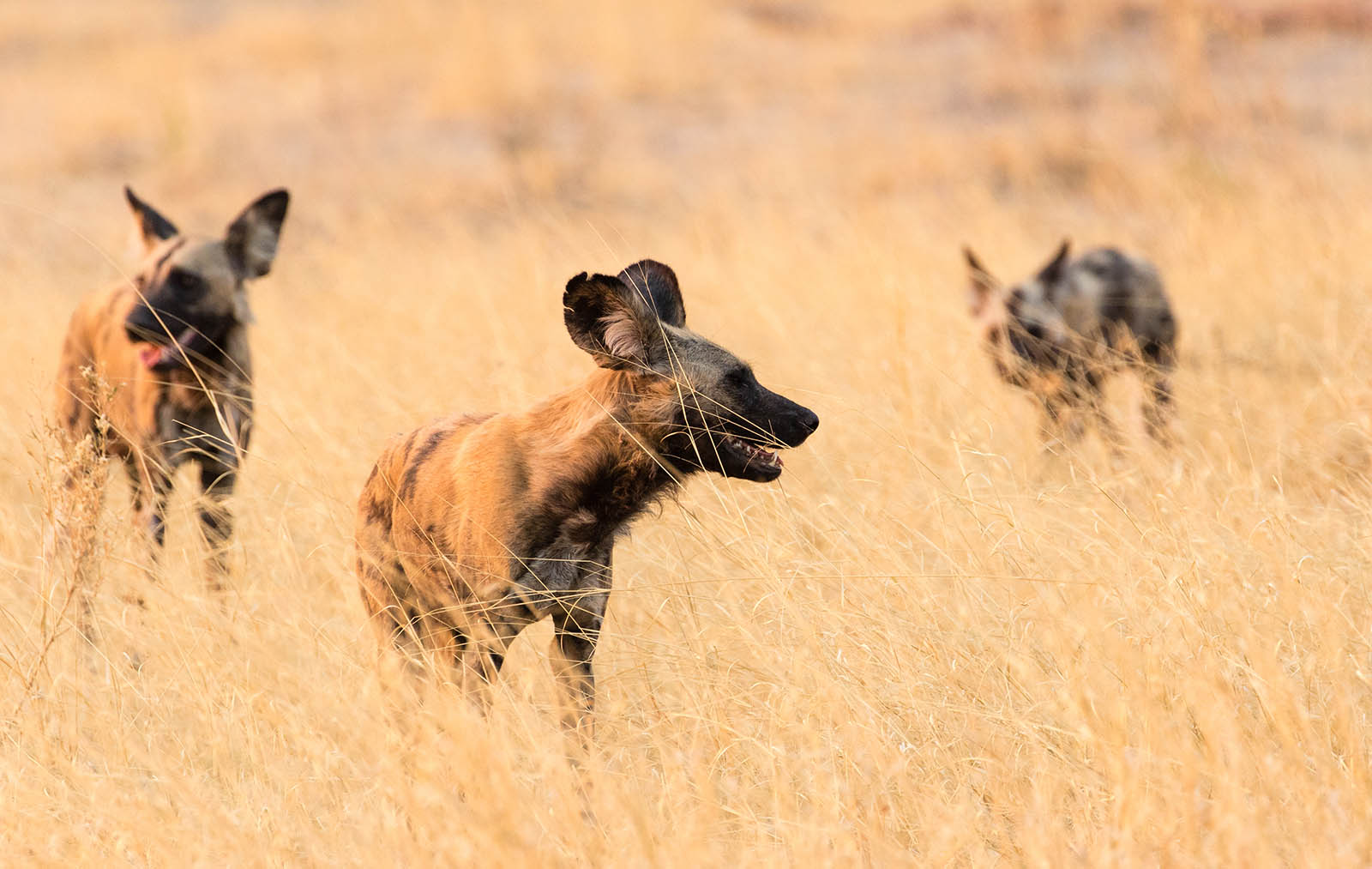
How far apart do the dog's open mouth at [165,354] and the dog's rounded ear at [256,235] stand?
1.38ft

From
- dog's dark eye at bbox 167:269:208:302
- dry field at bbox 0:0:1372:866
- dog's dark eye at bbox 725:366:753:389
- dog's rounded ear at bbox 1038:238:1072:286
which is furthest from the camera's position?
dog's rounded ear at bbox 1038:238:1072:286

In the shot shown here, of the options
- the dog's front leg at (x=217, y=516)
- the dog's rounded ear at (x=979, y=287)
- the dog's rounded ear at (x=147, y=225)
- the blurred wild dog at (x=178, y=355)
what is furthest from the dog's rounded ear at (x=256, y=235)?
the dog's rounded ear at (x=979, y=287)

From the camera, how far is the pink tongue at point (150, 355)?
4547 mm

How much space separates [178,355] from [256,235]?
73 cm

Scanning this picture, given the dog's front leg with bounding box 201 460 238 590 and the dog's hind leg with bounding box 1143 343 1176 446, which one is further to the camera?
the dog's hind leg with bounding box 1143 343 1176 446

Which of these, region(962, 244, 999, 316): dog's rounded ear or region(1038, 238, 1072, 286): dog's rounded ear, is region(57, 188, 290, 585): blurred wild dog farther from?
region(1038, 238, 1072, 286): dog's rounded ear

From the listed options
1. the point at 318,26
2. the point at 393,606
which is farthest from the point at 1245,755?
the point at 318,26

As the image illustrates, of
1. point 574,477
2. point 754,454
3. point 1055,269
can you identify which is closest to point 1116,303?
point 1055,269

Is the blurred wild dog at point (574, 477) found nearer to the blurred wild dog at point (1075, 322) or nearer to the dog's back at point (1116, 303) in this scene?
the blurred wild dog at point (1075, 322)

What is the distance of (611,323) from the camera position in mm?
3227

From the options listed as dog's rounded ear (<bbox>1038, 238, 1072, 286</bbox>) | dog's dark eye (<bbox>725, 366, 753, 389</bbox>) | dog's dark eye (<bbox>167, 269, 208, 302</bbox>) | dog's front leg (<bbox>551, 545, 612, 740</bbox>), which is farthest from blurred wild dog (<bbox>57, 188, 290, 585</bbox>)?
dog's rounded ear (<bbox>1038, 238, 1072, 286</bbox>)

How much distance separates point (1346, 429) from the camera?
5.03 meters

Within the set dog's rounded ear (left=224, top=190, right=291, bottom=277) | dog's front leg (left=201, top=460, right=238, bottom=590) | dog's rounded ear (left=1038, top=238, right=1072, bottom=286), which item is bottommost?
dog's front leg (left=201, top=460, right=238, bottom=590)

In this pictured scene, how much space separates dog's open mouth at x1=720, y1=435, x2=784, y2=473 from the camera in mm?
3270
